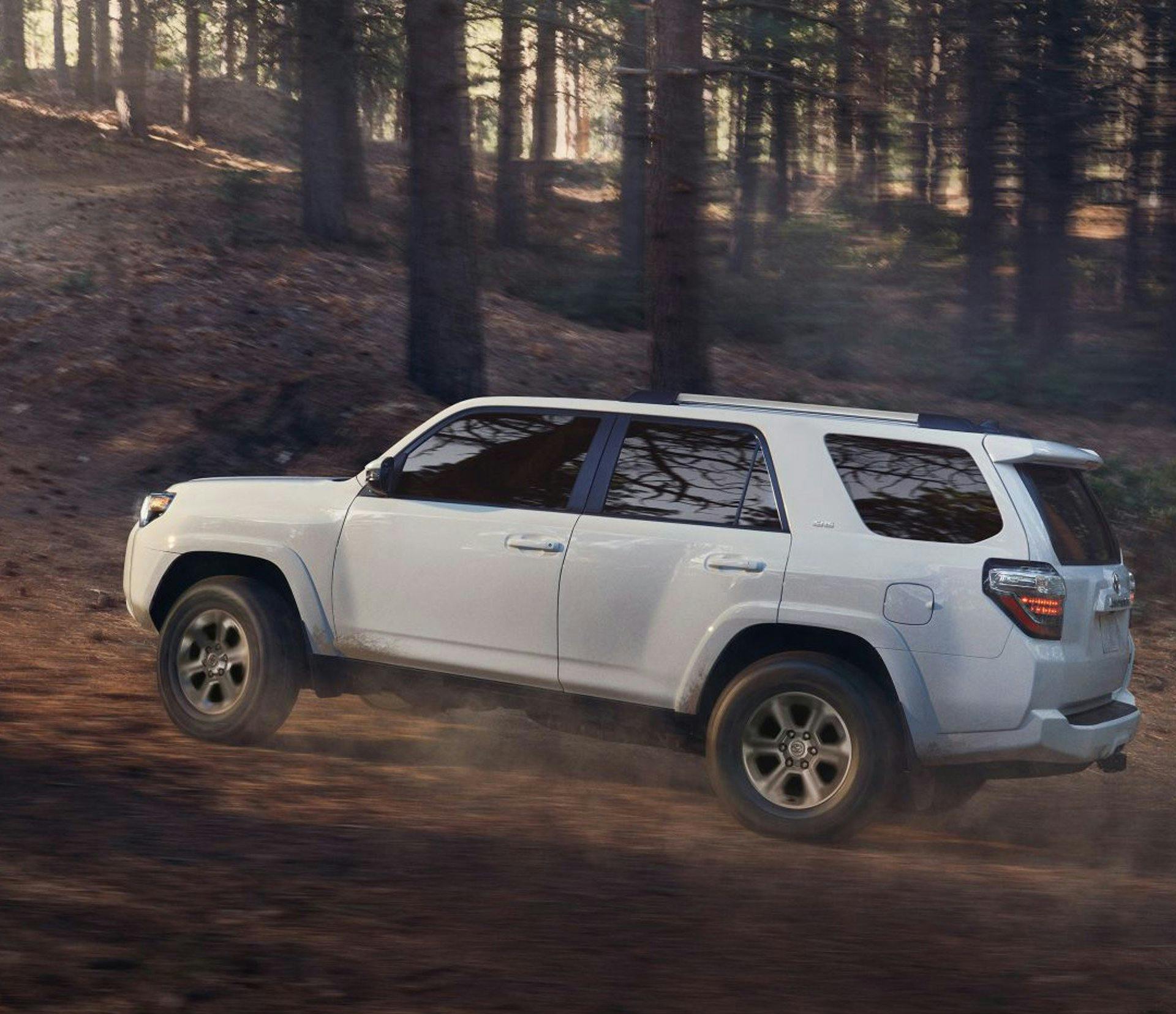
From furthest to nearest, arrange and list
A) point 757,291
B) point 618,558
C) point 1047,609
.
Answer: point 757,291
point 618,558
point 1047,609

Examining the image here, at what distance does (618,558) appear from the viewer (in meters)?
6.54

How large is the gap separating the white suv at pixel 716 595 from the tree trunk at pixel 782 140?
7.69 m

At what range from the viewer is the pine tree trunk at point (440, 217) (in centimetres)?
1573

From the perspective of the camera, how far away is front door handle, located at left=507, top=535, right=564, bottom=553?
262 inches

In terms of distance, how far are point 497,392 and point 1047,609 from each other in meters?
12.7

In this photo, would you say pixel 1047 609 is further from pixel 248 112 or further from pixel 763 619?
pixel 248 112

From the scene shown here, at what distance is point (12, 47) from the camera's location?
47.2m

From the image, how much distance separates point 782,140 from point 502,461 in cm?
1960

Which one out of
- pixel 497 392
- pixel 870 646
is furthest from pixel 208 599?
pixel 497 392

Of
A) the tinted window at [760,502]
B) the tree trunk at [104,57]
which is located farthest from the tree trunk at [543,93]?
the tinted window at [760,502]

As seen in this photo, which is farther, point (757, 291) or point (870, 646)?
point (757, 291)

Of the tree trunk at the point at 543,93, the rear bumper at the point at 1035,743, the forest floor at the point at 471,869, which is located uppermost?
the tree trunk at the point at 543,93

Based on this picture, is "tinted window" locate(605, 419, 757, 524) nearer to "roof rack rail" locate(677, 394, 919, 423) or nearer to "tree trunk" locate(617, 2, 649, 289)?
"roof rack rail" locate(677, 394, 919, 423)

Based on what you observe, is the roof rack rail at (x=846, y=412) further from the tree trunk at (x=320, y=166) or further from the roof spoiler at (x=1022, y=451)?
the tree trunk at (x=320, y=166)
